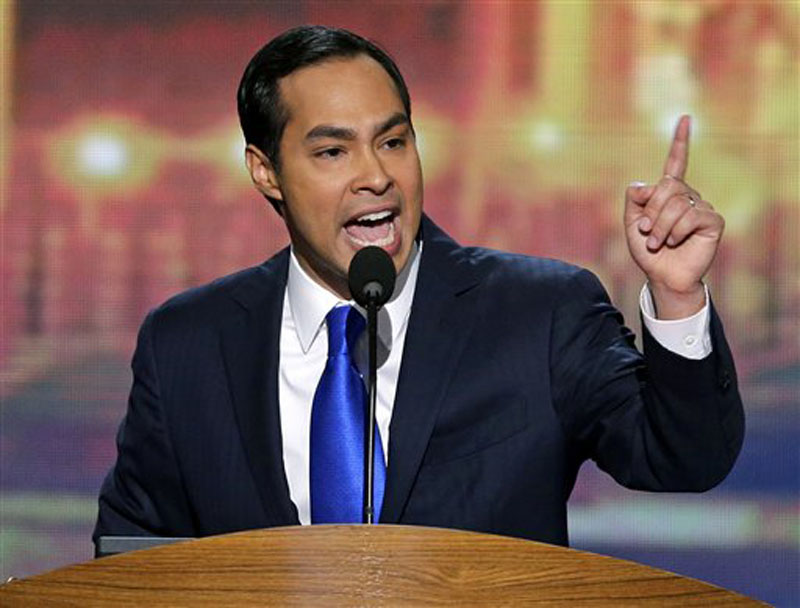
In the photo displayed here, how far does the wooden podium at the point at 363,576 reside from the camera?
152cm

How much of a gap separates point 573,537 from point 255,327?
135 centimetres

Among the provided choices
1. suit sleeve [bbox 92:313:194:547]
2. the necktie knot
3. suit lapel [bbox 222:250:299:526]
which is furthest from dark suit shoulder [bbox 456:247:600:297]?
suit sleeve [bbox 92:313:194:547]

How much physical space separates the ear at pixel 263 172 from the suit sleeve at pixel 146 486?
36 cm

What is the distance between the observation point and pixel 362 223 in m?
2.51

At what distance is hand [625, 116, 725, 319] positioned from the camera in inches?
79.6

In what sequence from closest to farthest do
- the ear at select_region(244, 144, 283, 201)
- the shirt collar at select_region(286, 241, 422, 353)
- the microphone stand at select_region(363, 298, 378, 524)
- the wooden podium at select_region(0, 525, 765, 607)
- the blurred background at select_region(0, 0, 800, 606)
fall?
the wooden podium at select_region(0, 525, 765, 607), the microphone stand at select_region(363, 298, 378, 524), the shirt collar at select_region(286, 241, 422, 353), the ear at select_region(244, 144, 283, 201), the blurred background at select_region(0, 0, 800, 606)

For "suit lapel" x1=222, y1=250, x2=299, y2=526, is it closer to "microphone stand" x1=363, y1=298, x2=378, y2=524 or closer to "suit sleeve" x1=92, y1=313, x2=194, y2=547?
"suit sleeve" x1=92, y1=313, x2=194, y2=547

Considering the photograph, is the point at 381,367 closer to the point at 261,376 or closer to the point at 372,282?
the point at 261,376

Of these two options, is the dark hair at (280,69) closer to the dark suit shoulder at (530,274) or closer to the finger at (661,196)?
the dark suit shoulder at (530,274)

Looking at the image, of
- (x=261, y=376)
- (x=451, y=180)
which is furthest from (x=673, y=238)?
(x=451, y=180)

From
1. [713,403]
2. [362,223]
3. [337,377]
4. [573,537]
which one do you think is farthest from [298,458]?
[573,537]

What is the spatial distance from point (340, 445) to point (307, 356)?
217 millimetres

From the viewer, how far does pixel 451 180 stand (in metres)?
3.75

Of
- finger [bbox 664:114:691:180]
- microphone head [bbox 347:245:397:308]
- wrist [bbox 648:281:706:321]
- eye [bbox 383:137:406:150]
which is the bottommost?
wrist [bbox 648:281:706:321]
